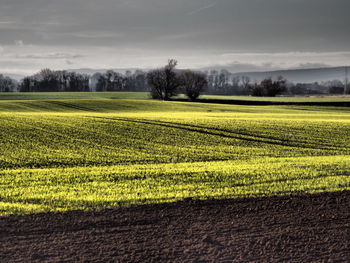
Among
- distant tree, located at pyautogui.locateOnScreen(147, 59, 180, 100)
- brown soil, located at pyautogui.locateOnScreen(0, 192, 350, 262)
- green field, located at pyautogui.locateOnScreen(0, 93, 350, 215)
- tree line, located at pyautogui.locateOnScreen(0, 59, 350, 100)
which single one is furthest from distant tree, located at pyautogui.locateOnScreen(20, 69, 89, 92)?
brown soil, located at pyautogui.locateOnScreen(0, 192, 350, 262)

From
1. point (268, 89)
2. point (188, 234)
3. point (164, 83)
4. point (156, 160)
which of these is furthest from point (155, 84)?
point (188, 234)

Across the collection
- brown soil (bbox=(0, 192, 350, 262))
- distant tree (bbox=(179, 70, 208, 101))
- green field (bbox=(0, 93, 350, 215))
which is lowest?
brown soil (bbox=(0, 192, 350, 262))

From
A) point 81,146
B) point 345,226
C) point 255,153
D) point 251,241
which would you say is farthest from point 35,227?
point 255,153

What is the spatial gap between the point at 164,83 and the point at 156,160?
3015 inches

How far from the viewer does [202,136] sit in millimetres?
26891

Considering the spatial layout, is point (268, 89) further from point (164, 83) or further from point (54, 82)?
point (54, 82)

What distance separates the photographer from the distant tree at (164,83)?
93000 mm

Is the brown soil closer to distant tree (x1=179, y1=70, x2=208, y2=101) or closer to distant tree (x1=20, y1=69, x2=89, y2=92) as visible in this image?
distant tree (x1=179, y1=70, x2=208, y2=101)

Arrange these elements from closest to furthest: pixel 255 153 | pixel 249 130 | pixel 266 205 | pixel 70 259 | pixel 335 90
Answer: pixel 70 259 < pixel 266 205 < pixel 255 153 < pixel 249 130 < pixel 335 90

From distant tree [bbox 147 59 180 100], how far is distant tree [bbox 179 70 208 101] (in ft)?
7.56

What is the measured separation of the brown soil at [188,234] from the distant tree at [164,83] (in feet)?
273

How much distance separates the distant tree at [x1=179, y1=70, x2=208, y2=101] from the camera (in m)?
93.4

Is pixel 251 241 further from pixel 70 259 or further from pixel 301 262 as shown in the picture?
pixel 70 259

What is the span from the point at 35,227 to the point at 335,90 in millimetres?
167230
